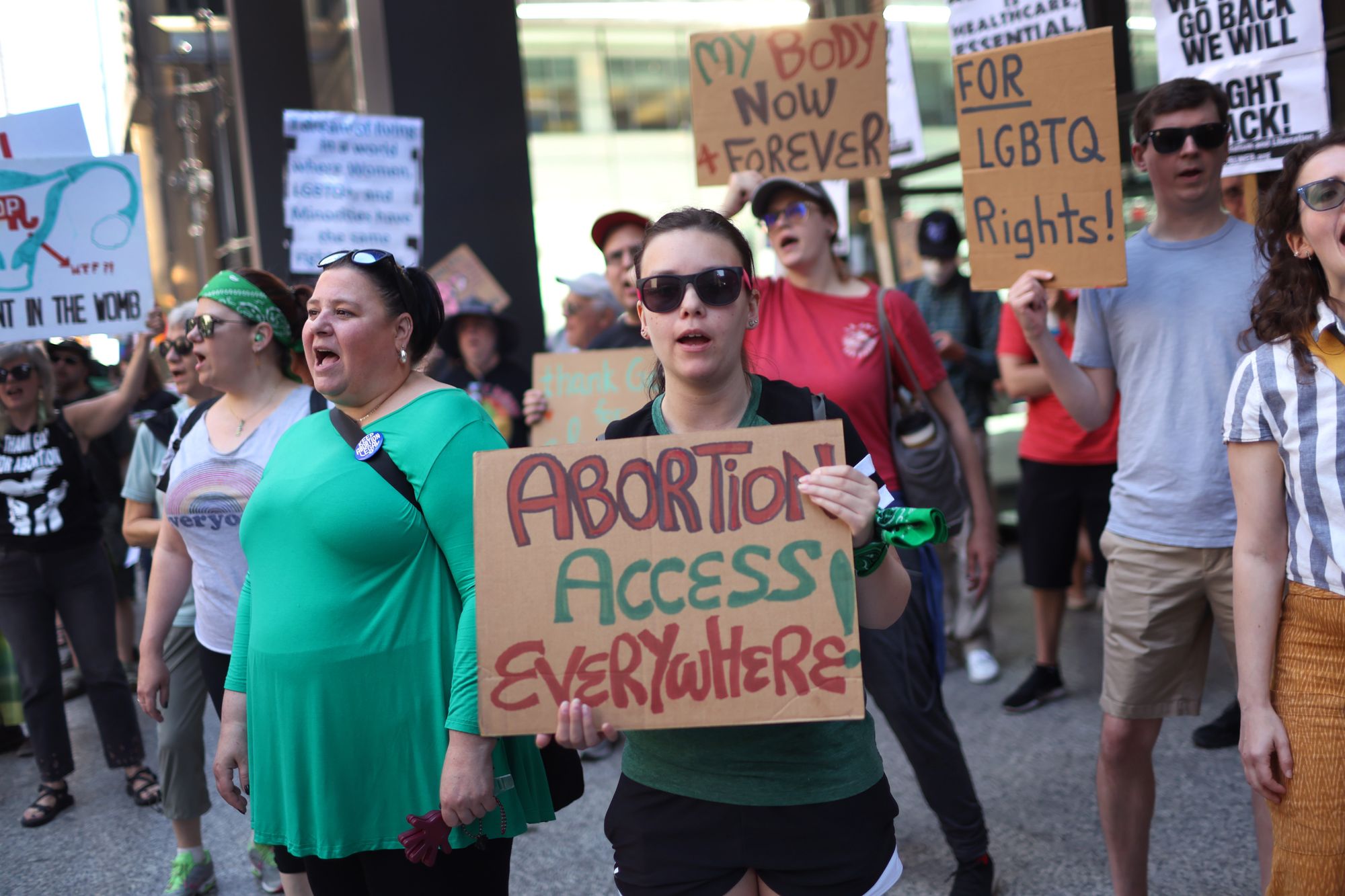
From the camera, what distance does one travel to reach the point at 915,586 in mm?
3152

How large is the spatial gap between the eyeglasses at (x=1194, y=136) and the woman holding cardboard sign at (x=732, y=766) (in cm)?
155

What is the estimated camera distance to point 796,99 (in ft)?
13.5

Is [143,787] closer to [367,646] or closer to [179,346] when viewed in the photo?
[179,346]

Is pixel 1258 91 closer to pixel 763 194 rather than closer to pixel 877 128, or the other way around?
pixel 877 128

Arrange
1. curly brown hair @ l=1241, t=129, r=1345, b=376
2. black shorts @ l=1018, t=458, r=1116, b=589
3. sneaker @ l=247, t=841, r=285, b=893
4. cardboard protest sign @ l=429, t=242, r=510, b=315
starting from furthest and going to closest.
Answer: cardboard protest sign @ l=429, t=242, r=510, b=315
black shorts @ l=1018, t=458, r=1116, b=589
sneaker @ l=247, t=841, r=285, b=893
curly brown hair @ l=1241, t=129, r=1345, b=376

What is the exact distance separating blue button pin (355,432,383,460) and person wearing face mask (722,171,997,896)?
4.09 ft

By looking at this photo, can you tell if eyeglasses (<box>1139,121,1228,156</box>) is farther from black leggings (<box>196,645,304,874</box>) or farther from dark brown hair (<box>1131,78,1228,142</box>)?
black leggings (<box>196,645,304,874</box>)

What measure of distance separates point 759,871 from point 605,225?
11.1 ft

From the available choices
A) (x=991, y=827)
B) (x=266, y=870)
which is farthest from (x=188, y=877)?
(x=991, y=827)

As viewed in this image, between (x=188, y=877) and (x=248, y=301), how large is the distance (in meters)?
2.08

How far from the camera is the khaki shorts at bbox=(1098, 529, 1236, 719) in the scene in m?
2.85

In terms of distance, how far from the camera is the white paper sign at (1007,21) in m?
→ 4.71

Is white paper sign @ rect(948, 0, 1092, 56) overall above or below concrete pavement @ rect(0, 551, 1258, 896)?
above

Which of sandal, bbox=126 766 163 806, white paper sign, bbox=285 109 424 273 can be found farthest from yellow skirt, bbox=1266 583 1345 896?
white paper sign, bbox=285 109 424 273
